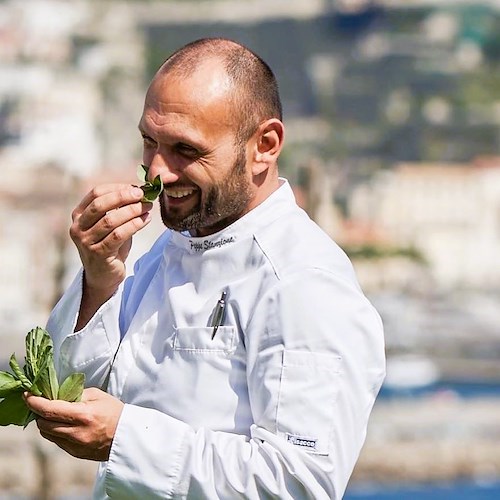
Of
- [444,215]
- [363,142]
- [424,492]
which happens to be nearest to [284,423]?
[424,492]

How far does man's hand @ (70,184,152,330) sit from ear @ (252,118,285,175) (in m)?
0.11

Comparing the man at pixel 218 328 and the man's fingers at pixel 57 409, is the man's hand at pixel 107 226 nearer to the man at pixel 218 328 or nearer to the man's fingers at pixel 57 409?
the man at pixel 218 328

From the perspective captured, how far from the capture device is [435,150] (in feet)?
119

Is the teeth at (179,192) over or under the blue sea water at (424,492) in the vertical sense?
over

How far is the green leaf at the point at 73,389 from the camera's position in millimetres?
1226

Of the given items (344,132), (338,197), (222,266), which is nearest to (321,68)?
(344,132)

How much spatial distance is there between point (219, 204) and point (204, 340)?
126 mm

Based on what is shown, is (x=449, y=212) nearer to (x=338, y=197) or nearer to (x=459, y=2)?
(x=338, y=197)

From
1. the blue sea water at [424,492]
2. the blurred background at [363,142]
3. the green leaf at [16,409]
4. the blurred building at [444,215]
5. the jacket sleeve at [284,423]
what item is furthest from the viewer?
the blurred building at [444,215]

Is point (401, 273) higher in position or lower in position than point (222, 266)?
lower

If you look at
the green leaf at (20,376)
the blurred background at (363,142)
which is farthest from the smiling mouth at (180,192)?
the blurred background at (363,142)

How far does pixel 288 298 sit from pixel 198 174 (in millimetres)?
144

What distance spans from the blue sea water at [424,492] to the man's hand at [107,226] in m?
22.2

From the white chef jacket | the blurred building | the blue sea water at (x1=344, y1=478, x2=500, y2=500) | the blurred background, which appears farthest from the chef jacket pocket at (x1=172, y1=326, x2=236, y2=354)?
the blurred building
